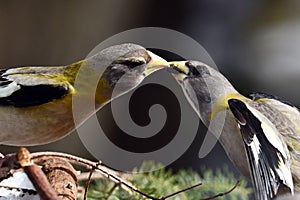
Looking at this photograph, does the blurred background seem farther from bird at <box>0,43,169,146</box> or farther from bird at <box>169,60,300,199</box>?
bird at <box>0,43,169,146</box>

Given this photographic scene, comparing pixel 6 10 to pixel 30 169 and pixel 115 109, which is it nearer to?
pixel 115 109

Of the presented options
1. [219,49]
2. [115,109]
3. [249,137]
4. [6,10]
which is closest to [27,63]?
[6,10]

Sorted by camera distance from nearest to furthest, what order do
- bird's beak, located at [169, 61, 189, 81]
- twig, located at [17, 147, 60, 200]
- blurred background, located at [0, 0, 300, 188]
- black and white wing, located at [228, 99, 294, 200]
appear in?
twig, located at [17, 147, 60, 200], black and white wing, located at [228, 99, 294, 200], bird's beak, located at [169, 61, 189, 81], blurred background, located at [0, 0, 300, 188]

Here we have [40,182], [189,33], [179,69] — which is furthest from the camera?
[189,33]

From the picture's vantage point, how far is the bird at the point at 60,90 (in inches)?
41.1

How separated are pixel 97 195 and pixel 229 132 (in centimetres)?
24

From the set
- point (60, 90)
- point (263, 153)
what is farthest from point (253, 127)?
point (60, 90)

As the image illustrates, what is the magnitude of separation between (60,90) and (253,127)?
1.04ft

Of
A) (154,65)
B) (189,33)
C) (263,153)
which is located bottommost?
(189,33)

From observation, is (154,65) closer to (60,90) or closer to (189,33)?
(60,90)

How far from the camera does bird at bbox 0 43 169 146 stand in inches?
41.1

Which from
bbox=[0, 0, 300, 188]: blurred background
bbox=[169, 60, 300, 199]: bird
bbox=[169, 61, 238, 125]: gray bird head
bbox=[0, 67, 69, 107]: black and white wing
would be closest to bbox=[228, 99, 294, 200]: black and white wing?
bbox=[169, 60, 300, 199]: bird

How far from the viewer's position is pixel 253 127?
104 centimetres

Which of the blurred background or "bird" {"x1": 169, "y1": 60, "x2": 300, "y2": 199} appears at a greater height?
"bird" {"x1": 169, "y1": 60, "x2": 300, "y2": 199}
